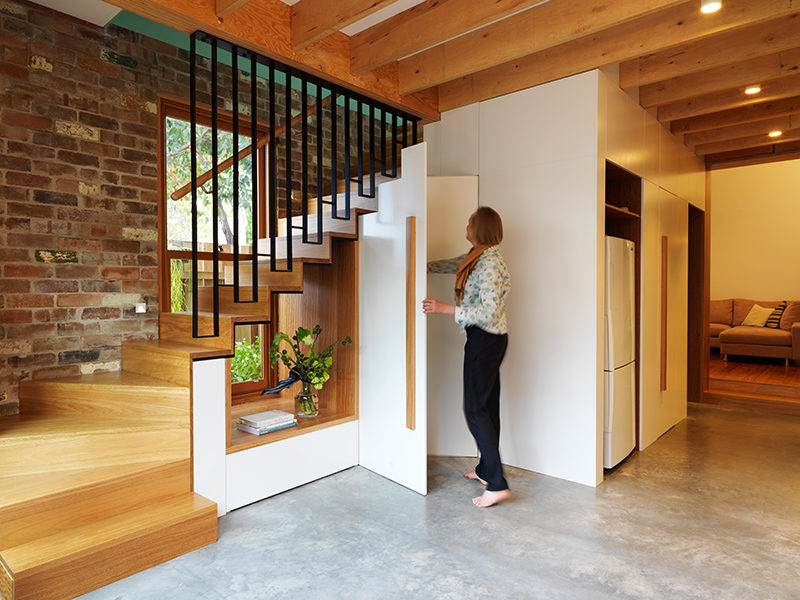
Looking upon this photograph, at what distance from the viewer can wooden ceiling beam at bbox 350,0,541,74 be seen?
2.45m

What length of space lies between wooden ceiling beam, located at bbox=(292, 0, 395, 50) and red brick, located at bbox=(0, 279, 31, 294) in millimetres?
1946

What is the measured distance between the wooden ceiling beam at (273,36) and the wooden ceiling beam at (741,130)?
276 cm

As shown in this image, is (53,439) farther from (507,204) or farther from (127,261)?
(507,204)

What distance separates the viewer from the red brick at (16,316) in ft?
9.11

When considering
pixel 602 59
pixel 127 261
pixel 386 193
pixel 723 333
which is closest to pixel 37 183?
pixel 127 261

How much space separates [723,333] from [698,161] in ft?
9.56

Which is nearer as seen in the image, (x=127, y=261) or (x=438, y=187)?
(x=127, y=261)

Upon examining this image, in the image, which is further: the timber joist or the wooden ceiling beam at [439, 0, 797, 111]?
the wooden ceiling beam at [439, 0, 797, 111]

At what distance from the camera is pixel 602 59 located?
295cm

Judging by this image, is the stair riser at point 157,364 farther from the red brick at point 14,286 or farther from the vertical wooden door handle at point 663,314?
the vertical wooden door handle at point 663,314

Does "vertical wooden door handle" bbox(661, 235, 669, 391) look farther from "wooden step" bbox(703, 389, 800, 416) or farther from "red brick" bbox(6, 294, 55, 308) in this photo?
"red brick" bbox(6, 294, 55, 308)

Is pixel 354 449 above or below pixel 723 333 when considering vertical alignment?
below

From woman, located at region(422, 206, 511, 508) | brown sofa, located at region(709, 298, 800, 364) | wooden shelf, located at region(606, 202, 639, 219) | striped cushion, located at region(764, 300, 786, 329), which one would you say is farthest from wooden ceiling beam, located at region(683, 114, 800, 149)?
striped cushion, located at region(764, 300, 786, 329)

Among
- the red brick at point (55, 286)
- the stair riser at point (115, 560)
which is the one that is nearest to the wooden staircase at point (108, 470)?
the stair riser at point (115, 560)
